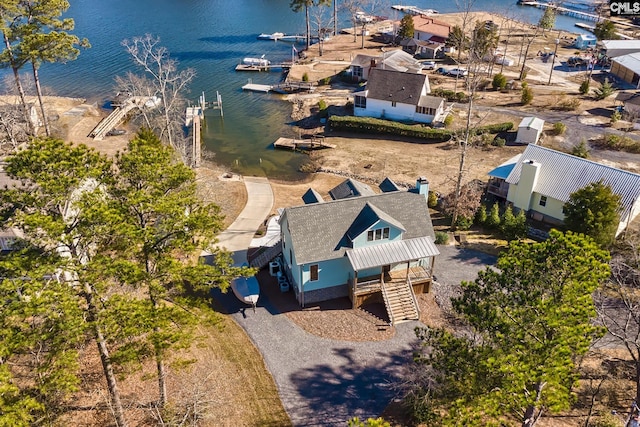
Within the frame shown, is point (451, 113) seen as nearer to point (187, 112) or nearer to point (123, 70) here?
point (187, 112)

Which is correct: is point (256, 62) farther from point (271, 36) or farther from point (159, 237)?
point (159, 237)

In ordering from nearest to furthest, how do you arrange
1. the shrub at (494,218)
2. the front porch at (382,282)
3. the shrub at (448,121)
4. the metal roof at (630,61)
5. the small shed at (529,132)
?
the front porch at (382,282)
the shrub at (494,218)
the small shed at (529,132)
the shrub at (448,121)
the metal roof at (630,61)

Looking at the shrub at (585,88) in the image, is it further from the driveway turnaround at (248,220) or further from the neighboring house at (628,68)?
the driveway turnaround at (248,220)

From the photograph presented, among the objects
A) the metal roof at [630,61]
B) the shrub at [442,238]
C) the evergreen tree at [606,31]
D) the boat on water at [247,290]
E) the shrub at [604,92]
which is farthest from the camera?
the evergreen tree at [606,31]

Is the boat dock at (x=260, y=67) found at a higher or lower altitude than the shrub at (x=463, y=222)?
higher

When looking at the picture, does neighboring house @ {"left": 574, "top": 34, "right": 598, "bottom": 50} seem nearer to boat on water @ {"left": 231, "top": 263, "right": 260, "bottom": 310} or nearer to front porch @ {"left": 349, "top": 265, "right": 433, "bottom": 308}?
front porch @ {"left": 349, "top": 265, "right": 433, "bottom": 308}

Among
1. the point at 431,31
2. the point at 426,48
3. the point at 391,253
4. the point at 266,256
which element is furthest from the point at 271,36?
the point at 391,253

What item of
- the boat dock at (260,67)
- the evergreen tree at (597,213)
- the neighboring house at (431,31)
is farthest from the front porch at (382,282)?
the neighboring house at (431,31)
